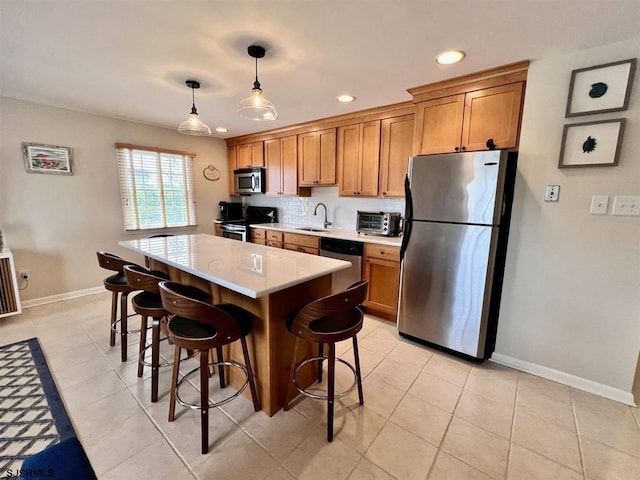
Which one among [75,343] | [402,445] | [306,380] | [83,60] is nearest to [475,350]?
[402,445]

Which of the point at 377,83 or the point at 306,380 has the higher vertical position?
the point at 377,83

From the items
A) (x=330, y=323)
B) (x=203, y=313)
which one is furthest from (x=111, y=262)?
(x=330, y=323)

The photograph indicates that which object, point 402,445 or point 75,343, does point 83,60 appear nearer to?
point 75,343

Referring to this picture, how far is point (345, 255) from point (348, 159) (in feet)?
3.98

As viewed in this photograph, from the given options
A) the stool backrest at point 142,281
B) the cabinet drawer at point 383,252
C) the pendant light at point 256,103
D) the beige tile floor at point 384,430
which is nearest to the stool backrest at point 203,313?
the stool backrest at point 142,281

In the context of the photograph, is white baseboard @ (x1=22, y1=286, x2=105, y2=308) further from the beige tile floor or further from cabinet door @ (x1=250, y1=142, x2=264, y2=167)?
cabinet door @ (x1=250, y1=142, x2=264, y2=167)

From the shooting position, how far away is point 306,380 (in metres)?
→ 1.97

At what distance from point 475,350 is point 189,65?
3.20 metres

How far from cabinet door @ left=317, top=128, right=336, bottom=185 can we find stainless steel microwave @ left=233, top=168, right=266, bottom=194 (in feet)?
3.80

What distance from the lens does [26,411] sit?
1.68m

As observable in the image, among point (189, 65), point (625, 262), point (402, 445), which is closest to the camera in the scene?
point (402, 445)

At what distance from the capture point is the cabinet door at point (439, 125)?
92.6 inches

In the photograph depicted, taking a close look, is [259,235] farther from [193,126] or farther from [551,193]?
[551,193]

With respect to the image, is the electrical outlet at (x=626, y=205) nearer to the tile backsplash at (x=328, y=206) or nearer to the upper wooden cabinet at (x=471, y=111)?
the upper wooden cabinet at (x=471, y=111)
